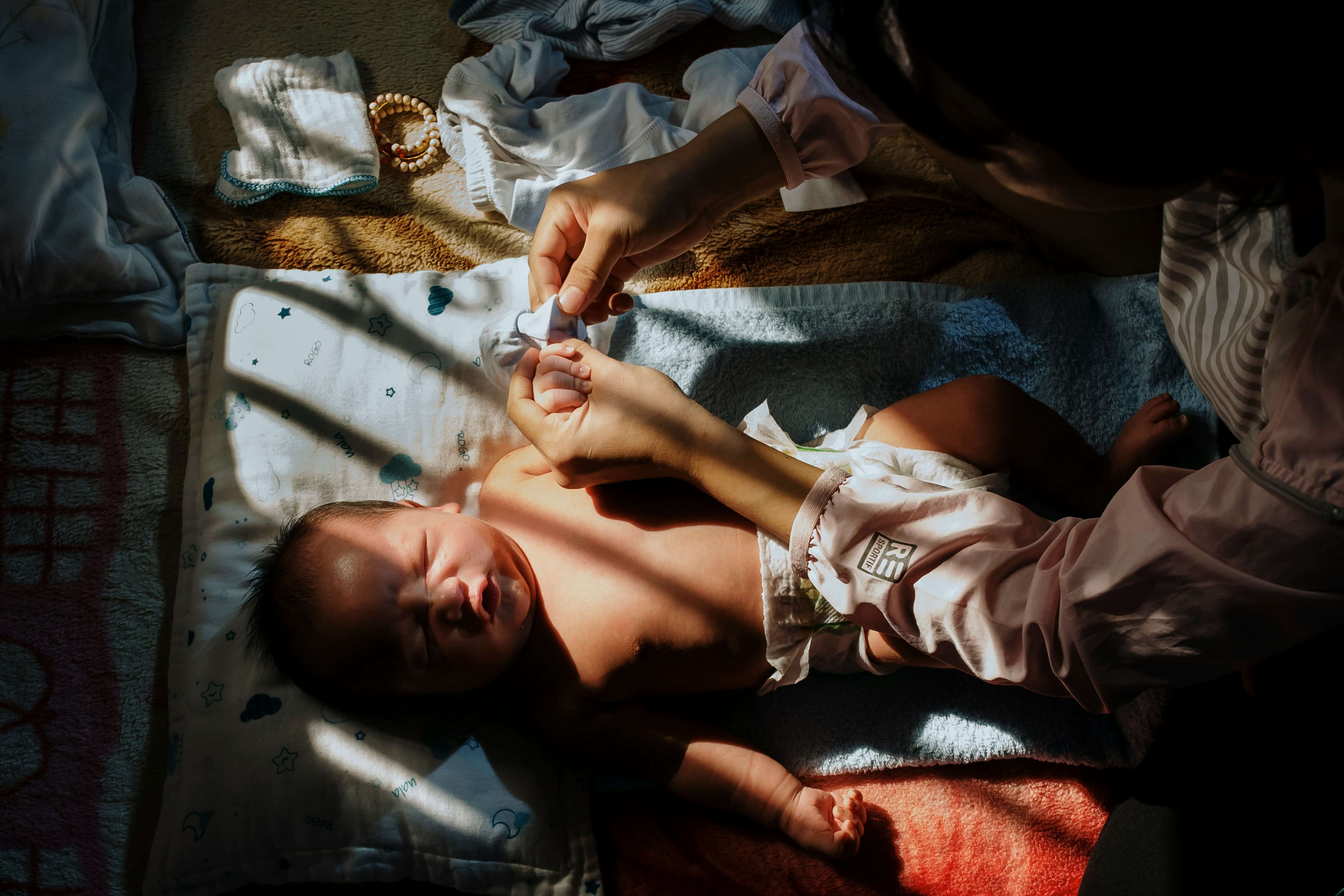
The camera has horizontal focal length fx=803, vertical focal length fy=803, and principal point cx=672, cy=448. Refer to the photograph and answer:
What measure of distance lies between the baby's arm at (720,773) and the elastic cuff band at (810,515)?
408 millimetres

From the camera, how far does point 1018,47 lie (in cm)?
54

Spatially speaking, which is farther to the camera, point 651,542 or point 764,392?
point 764,392

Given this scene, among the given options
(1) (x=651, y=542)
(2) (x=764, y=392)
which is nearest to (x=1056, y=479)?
(2) (x=764, y=392)

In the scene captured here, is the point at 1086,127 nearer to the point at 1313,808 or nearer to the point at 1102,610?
the point at 1102,610

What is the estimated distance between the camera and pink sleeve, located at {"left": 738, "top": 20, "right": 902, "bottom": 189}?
45.3 inches

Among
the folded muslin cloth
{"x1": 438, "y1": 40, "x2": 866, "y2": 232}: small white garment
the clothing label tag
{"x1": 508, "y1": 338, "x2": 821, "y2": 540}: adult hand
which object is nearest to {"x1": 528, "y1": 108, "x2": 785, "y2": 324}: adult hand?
{"x1": 508, "y1": 338, "x2": 821, "y2": 540}: adult hand

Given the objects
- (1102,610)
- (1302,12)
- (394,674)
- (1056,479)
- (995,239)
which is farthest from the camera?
(995,239)

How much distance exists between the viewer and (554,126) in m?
1.61

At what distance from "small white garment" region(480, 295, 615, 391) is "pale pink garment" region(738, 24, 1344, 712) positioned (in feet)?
1.46

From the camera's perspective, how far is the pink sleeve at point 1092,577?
708mm

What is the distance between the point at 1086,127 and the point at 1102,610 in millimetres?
459

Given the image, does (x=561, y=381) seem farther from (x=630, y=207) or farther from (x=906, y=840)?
(x=906, y=840)

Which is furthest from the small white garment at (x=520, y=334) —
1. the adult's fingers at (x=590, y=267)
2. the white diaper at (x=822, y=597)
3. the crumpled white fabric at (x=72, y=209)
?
the crumpled white fabric at (x=72, y=209)

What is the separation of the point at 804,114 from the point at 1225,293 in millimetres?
596
